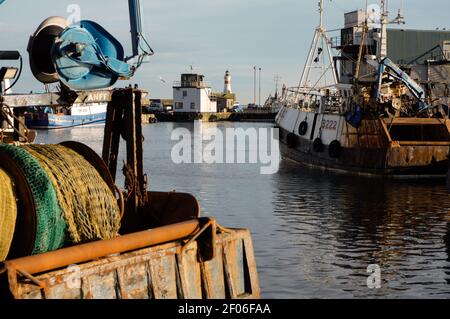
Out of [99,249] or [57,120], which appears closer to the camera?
[99,249]

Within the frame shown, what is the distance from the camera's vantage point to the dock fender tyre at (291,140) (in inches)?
1762

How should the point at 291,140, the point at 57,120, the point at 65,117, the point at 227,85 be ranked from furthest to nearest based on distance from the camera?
the point at 227,85 < the point at 65,117 < the point at 57,120 < the point at 291,140

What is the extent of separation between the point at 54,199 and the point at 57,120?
87.6 metres

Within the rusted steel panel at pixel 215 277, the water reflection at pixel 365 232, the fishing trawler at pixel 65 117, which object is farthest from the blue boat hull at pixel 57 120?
the rusted steel panel at pixel 215 277

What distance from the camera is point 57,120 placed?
93750 mm

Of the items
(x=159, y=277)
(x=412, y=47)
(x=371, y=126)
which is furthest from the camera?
(x=412, y=47)

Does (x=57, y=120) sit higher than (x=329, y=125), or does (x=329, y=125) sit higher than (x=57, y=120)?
(x=329, y=125)

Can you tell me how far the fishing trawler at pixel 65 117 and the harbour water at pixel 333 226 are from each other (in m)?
54.3

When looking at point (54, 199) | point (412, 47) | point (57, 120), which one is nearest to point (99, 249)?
point (54, 199)

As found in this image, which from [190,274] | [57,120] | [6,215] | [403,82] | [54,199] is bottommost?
[57,120]

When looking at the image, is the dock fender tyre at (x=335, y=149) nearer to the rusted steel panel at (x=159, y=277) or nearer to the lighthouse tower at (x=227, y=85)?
the rusted steel panel at (x=159, y=277)

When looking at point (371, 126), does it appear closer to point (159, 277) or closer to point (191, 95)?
point (159, 277)

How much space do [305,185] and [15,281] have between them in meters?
27.8

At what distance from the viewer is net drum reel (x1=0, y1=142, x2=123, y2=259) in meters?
8.20
